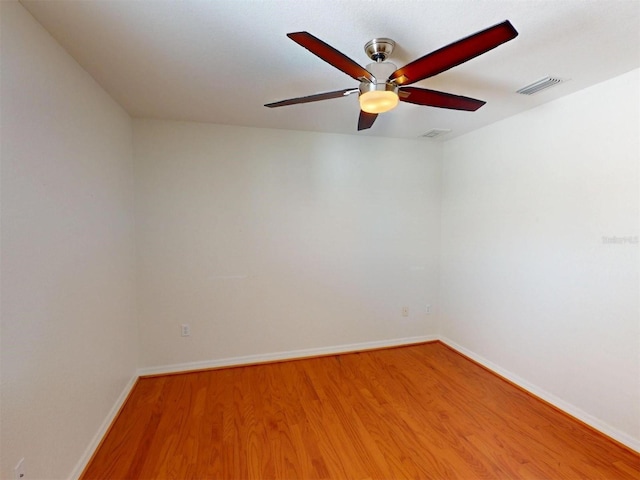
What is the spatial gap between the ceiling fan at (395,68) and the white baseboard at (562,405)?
7.53 feet

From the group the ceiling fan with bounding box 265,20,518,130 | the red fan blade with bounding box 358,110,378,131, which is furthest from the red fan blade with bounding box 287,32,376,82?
the red fan blade with bounding box 358,110,378,131

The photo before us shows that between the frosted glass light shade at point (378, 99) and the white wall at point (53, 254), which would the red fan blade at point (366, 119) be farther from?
the white wall at point (53, 254)

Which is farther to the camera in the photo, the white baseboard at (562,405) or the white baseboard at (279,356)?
the white baseboard at (279,356)

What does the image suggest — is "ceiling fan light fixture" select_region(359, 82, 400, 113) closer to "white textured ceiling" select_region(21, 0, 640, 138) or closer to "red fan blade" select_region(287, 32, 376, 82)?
"red fan blade" select_region(287, 32, 376, 82)

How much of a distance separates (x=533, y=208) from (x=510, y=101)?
0.88 metres

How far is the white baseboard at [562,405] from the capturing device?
191 centimetres

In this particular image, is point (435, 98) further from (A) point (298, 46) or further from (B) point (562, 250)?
(B) point (562, 250)

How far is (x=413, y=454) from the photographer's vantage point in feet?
6.07

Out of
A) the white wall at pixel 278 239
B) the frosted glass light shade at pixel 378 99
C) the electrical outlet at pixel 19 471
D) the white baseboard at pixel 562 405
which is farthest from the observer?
the white wall at pixel 278 239

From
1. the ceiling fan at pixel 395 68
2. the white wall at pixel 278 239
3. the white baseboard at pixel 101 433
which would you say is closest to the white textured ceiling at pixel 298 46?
the ceiling fan at pixel 395 68

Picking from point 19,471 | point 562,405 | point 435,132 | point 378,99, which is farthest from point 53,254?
point 562,405

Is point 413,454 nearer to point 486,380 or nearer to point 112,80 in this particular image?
point 486,380

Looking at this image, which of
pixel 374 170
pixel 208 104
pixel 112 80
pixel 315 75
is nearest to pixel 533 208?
pixel 374 170

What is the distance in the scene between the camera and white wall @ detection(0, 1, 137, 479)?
123cm
